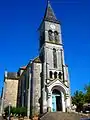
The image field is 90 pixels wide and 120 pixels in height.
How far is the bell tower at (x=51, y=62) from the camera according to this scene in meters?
36.2

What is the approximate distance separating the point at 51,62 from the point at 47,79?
439cm

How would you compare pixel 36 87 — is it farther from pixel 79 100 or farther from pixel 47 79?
pixel 79 100

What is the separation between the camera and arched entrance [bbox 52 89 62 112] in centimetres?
3688

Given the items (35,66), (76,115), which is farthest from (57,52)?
(76,115)

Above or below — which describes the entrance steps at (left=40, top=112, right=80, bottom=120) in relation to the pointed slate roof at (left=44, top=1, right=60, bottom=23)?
below

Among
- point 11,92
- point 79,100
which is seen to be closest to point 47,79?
point 79,100

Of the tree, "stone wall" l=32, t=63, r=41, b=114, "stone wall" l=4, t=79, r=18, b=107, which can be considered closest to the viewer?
"stone wall" l=32, t=63, r=41, b=114

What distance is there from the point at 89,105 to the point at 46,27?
19.6 metres

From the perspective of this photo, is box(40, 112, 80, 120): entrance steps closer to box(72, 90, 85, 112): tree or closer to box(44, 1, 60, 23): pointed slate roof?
box(72, 90, 85, 112): tree

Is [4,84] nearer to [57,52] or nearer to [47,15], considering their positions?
[57,52]

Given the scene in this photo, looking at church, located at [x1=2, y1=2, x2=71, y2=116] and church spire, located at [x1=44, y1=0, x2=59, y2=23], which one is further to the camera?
church spire, located at [x1=44, y1=0, x2=59, y2=23]

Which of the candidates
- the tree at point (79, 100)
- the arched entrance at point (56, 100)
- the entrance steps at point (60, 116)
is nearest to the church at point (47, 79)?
the arched entrance at point (56, 100)

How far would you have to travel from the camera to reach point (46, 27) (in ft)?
144

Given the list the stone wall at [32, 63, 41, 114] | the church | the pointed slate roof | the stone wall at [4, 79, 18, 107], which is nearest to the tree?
the church
